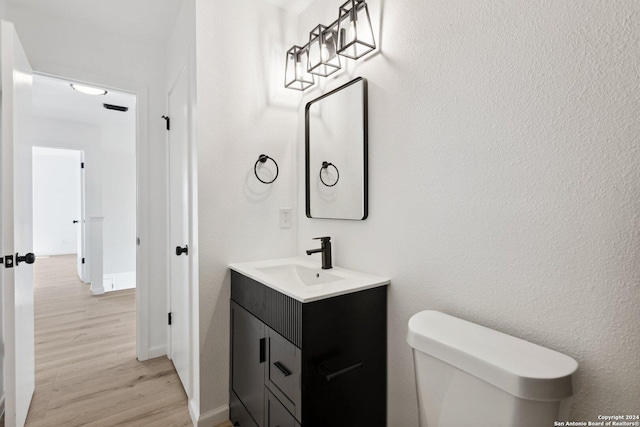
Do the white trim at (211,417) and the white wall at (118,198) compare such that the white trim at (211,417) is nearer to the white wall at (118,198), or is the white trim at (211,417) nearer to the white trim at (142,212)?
the white trim at (142,212)

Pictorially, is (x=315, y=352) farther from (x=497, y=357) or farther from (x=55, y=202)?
(x=55, y=202)

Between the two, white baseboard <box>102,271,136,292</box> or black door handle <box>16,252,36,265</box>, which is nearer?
black door handle <box>16,252,36,265</box>

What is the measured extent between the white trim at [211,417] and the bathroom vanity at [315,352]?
0.19 metres

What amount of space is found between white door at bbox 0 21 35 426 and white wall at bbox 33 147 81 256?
6.47 meters

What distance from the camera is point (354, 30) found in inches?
54.2

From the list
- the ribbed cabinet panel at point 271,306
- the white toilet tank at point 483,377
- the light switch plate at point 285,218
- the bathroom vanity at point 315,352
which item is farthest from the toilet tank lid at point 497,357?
the light switch plate at point 285,218

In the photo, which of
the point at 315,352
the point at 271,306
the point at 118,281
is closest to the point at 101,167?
the point at 118,281

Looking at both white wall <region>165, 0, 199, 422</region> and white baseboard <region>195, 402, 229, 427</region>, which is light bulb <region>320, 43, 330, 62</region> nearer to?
white wall <region>165, 0, 199, 422</region>

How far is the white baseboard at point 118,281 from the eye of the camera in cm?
434

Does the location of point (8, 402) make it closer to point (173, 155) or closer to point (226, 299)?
point (226, 299)

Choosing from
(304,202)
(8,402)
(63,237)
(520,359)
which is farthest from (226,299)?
(63,237)

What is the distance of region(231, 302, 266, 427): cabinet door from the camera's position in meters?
1.42

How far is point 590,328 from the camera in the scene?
2.68 ft

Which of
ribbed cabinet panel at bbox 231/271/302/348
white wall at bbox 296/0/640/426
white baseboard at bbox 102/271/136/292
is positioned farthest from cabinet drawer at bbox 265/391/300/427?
white baseboard at bbox 102/271/136/292
